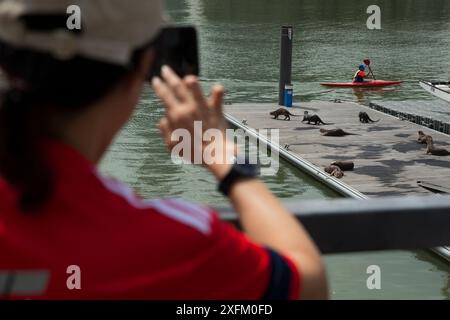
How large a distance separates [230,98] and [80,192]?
1095 inches

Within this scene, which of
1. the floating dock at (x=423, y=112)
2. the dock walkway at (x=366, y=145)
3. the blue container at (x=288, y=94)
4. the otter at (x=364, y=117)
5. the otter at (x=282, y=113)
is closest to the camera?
the dock walkway at (x=366, y=145)

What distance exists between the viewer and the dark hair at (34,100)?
1.26 metres

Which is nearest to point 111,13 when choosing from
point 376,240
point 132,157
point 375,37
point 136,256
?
point 136,256

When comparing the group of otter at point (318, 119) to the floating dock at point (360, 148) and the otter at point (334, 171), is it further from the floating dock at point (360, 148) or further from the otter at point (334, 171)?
the otter at point (334, 171)

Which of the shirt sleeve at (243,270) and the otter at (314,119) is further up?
the shirt sleeve at (243,270)

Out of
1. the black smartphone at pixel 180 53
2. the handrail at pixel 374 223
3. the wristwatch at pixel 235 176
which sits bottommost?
the handrail at pixel 374 223

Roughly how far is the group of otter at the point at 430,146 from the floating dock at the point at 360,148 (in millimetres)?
142

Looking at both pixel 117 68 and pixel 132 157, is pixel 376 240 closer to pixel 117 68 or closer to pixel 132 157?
pixel 117 68

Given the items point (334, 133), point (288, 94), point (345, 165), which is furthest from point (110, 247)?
point (288, 94)

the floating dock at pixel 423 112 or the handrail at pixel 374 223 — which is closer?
the handrail at pixel 374 223

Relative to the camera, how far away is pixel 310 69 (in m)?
36.2

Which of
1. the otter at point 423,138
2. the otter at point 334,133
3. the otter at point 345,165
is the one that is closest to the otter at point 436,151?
the otter at point 423,138

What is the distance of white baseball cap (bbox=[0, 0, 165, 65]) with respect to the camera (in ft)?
4.24

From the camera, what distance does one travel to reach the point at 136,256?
50.2 inches
